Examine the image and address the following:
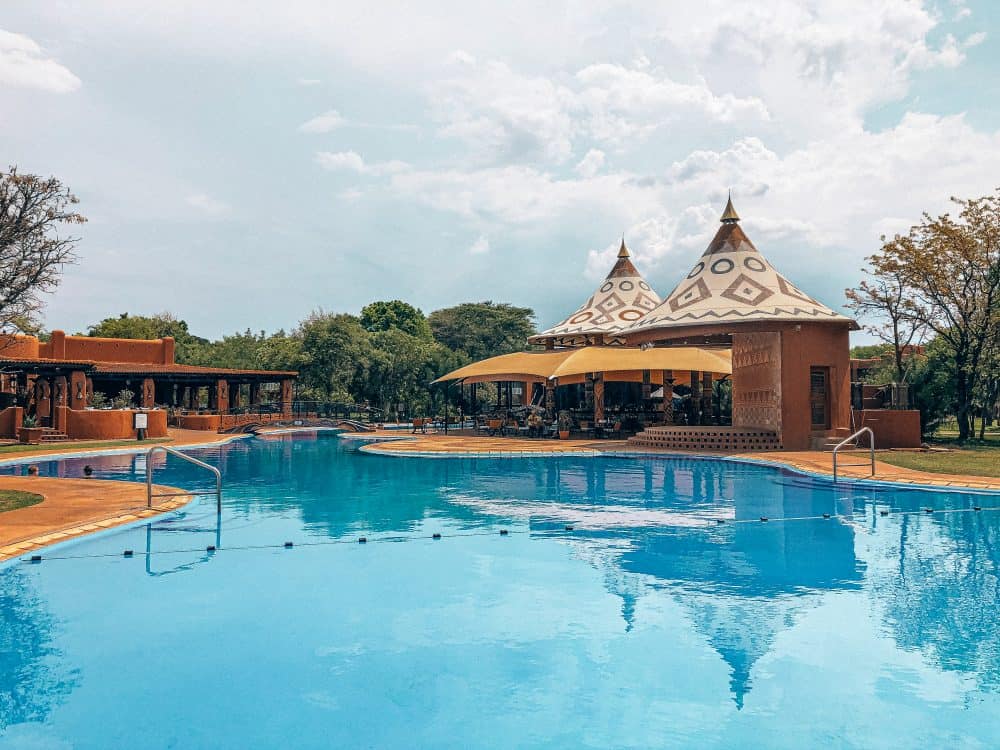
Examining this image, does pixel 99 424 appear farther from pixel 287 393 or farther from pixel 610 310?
pixel 610 310

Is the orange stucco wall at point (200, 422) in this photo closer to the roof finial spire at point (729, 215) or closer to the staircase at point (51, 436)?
the staircase at point (51, 436)

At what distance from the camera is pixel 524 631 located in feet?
21.8

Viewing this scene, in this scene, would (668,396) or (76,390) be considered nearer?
(76,390)

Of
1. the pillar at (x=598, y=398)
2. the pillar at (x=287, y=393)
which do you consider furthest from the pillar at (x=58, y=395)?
the pillar at (x=598, y=398)

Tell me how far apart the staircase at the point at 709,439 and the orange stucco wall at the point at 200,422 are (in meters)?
19.3

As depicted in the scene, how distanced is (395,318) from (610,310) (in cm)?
3459

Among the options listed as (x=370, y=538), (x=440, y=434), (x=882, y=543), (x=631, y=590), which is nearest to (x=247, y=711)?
(x=631, y=590)

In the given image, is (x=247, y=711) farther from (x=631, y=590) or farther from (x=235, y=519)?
(x=235, y=519)

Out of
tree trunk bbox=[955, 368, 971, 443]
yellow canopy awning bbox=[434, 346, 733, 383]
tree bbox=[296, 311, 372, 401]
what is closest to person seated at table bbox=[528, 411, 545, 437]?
yellow canopy awning bbox=[434, 346, 733, 383]

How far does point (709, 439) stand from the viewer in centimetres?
2430

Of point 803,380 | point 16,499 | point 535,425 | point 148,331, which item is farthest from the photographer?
point 148,331

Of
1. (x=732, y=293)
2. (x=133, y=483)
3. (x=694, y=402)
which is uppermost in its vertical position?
(x=732, y=293)

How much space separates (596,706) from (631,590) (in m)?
2.80

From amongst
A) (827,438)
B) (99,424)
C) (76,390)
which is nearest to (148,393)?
(76,390)
